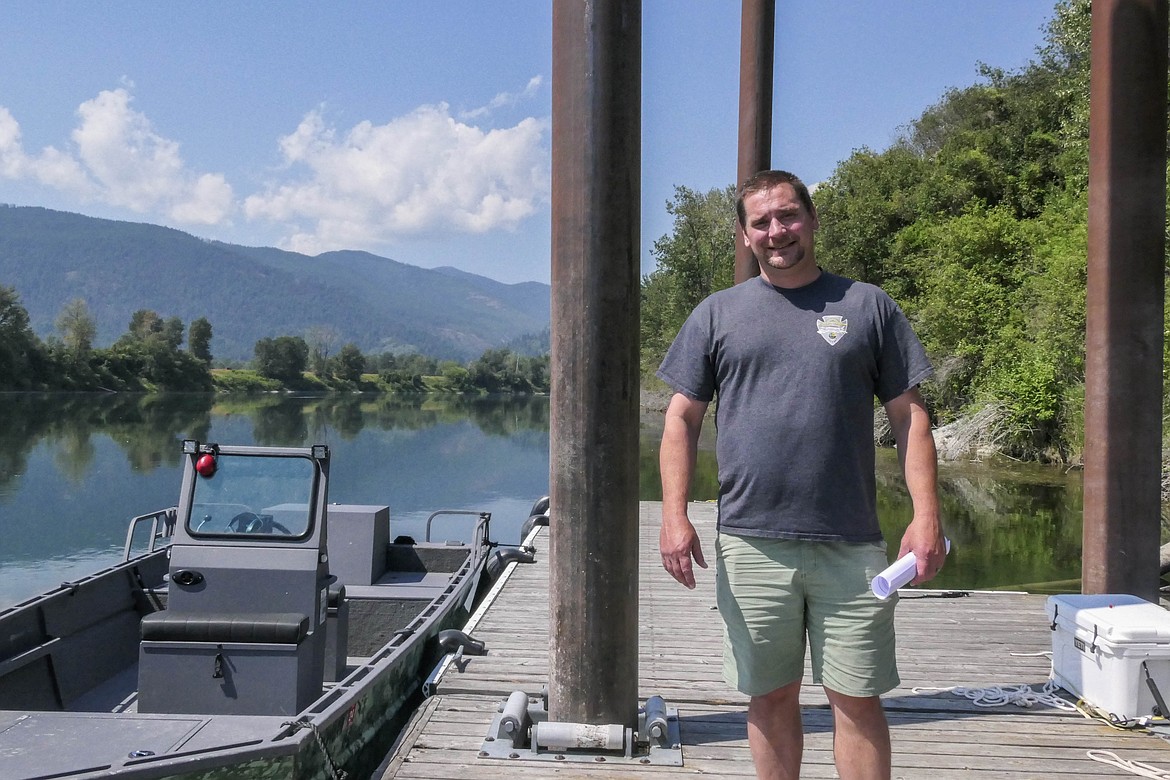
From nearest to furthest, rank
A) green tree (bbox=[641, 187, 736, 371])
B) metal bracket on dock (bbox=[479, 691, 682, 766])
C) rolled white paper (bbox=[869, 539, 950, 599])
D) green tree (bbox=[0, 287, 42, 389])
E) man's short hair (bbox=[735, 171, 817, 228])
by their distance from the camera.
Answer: rolled white paper (bbox=[869, 539, 950, 599])
man's short hair (bbox=[735, 171, 817, 228])
metal bracket on dock (bbox=[479, 691, 682, 766])
green tree (bbox=[641, 187, 736, 371])
green tree (bbox=[0, 287, 42, 389])

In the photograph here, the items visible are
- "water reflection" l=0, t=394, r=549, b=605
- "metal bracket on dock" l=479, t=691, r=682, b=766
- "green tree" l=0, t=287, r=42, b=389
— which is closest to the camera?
"metal bracket on dock" l=479, t=691, r=682, b=766

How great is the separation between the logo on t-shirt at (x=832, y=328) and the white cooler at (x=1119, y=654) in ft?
7.44

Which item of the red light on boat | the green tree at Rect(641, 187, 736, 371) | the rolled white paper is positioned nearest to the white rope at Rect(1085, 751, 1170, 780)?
the rolled white paper

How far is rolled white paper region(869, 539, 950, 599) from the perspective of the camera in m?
2.64

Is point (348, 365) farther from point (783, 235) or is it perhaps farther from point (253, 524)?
point (783, 235)

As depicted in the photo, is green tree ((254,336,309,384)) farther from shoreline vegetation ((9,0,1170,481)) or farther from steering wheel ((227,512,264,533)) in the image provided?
steering wheel ((227,512,264,533))

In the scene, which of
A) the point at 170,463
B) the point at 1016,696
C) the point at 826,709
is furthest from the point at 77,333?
the point at 1016,696

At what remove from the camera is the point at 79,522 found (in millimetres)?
24531

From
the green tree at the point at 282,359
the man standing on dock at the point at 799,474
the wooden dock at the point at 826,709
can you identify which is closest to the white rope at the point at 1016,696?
the wooden dock at the point at 826,709

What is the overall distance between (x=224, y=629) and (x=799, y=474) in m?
3.26

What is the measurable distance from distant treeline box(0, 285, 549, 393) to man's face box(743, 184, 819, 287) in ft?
244

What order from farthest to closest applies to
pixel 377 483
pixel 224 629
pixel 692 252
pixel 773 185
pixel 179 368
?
pixel 179 368 < pixel 692 252 < pixel 377 483 < pixel 224 629 < pixel 773 185

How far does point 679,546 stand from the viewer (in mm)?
2820

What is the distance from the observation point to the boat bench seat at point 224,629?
4793 mm
